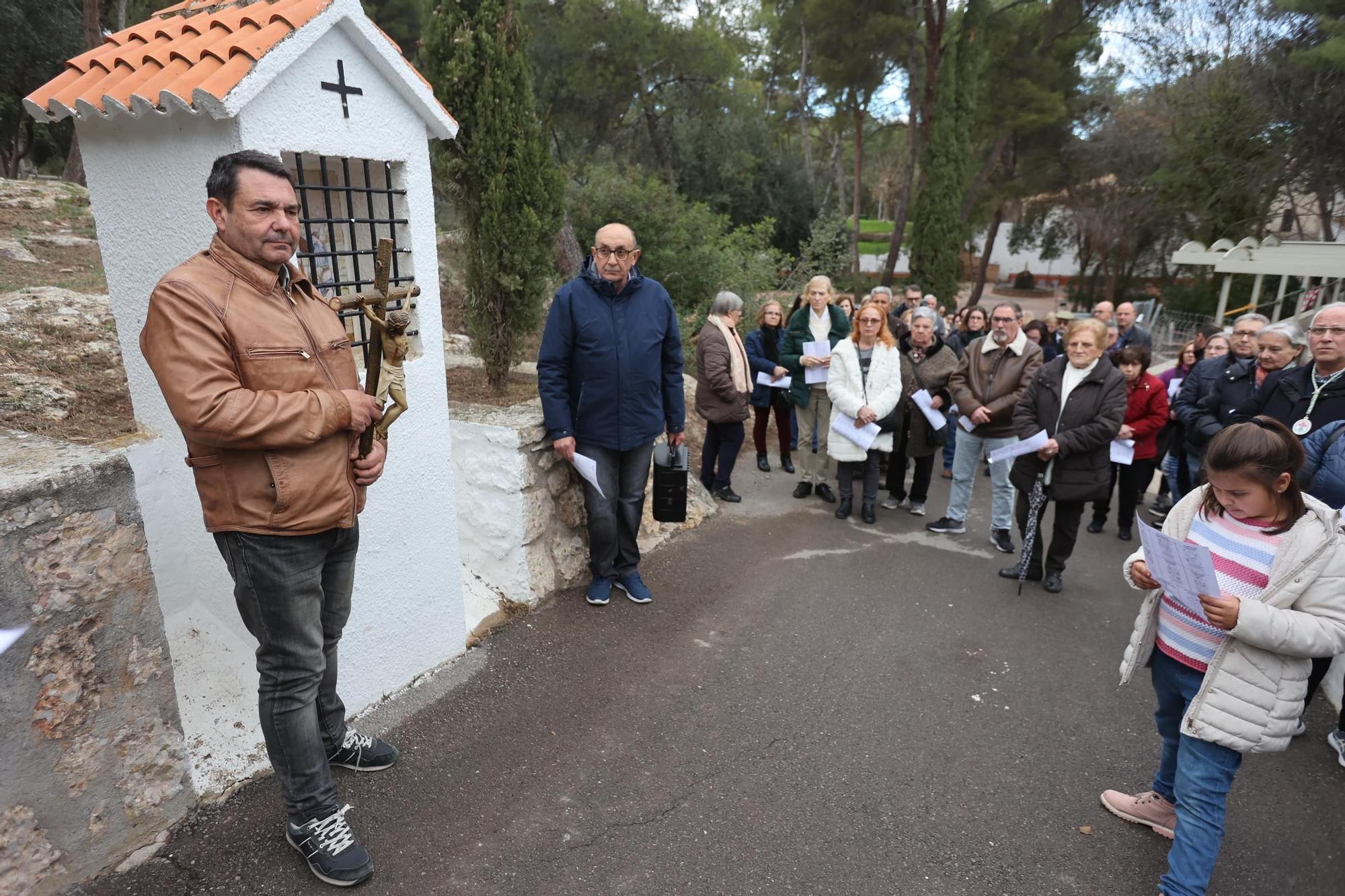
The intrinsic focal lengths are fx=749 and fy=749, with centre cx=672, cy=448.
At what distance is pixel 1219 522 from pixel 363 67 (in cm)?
347

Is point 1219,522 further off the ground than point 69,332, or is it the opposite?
point 69,332

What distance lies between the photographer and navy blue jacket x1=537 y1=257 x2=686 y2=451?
3959 mm

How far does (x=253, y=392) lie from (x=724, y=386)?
14.5 ft

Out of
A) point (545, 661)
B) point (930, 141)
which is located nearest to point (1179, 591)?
point (545, 661)

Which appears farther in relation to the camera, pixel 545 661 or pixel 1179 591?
pixel 545 661

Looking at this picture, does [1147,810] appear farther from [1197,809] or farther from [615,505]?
[615,505]

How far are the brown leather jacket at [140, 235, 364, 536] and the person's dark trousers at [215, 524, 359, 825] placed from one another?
0.26ft

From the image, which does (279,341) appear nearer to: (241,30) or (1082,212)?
(241,30)

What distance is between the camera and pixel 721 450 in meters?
6.57

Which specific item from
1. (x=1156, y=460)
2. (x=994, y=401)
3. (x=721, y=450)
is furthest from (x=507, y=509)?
(x=1156, y=460)

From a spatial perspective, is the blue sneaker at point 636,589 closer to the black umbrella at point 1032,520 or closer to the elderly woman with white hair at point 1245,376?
the black umbrella at point 1032,520

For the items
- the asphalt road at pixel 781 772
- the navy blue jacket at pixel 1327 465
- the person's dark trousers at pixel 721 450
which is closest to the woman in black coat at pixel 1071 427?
the asphalt road at pixel 781 772

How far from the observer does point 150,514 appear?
2824 millimetres

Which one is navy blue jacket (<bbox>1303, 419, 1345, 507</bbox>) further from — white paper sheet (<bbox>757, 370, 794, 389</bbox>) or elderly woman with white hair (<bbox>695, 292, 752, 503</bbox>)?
white paper sheet (<bbox>757, 370, 794, 389</bbox>)
